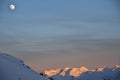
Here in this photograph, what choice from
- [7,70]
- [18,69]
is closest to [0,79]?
[7,70]

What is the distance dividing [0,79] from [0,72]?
14.2ft

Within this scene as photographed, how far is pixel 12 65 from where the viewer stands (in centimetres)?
7656

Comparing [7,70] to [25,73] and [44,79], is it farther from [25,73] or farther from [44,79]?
[44,79]

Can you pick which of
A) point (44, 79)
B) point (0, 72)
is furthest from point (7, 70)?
point (44, 79)

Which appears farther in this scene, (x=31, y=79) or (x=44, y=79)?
(x=44, y=79)

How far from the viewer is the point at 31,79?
70500 millimetres

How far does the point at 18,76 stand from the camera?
2702 inches

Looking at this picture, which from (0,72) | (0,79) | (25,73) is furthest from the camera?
(25,73)

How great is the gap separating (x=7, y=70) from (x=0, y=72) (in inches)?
106

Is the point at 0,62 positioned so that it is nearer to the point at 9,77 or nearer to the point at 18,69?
the point at 18,69

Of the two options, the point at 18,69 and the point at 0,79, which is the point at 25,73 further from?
the point at 0,79

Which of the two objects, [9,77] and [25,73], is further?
[25,73]

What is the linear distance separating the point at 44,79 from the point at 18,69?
20.8 ft

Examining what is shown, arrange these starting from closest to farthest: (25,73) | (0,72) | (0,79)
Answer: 1. (0,79)
2. (0,72)
3. (25,73)
